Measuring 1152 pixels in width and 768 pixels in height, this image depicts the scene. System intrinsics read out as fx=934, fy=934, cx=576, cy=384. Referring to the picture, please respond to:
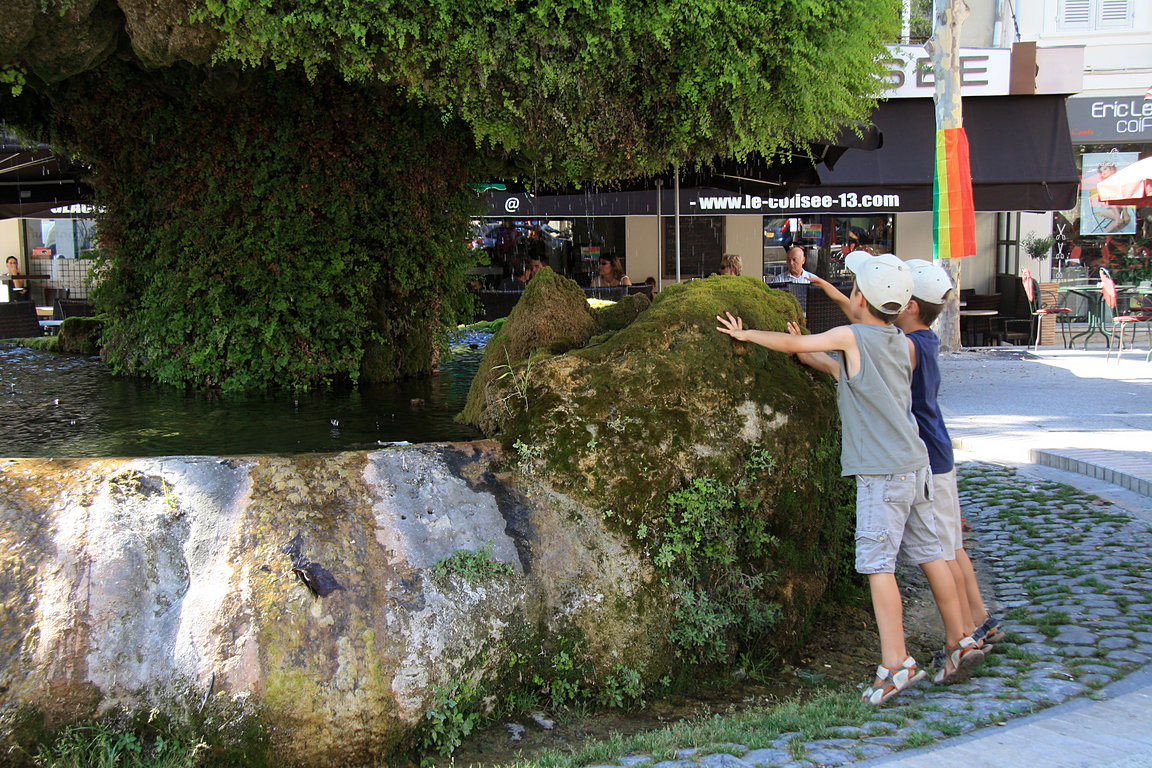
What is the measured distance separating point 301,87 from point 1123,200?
13357 millimetres

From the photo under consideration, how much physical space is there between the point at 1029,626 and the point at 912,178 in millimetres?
→ 11845

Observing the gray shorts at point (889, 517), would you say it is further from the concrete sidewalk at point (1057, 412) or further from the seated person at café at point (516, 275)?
the seated person at café at point (516, 275)

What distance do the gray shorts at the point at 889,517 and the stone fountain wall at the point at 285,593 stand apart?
102 centimetres

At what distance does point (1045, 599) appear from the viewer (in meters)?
5.30

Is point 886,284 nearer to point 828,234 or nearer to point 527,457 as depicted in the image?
point 527,457

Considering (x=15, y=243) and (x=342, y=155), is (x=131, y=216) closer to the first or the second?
(x=342, y=155)

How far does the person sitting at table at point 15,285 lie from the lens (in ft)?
53.7

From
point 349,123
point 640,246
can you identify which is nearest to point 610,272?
point 640,246

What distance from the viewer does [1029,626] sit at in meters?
4.89

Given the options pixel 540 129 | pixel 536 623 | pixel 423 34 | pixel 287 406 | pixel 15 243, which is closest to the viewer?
pixel 536 623

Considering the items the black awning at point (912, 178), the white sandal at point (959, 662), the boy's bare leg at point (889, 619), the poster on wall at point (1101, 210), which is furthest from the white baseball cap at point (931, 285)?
the poster on wall at point (1101, 210)

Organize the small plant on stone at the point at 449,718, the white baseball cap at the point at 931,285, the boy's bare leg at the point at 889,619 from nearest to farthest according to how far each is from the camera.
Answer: the small plant on stone at the point at 449,718 → the boy's bare leg at the point at 889,619 → the white baseball cap at the point at 931,285

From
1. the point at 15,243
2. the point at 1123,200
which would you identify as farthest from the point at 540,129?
the point at 15,243

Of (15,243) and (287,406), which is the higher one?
(15,243)
